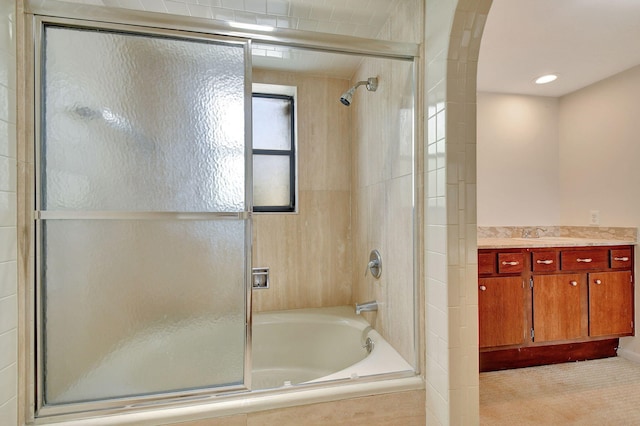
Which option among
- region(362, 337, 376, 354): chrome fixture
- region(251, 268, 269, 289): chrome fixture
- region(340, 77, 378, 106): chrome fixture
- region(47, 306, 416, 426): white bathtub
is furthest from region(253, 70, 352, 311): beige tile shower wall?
region(47, 306, 416, 426): white bathtub

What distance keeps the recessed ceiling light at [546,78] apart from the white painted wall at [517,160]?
0.91ft

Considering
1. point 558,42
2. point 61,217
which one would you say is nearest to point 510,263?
point 558,42

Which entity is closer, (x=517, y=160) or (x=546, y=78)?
(x=546, y=78)

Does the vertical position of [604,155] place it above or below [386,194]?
above

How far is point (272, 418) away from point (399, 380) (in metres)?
0.56

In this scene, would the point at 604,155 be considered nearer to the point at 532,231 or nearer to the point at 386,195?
the point at 532,231

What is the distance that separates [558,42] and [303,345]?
2.68m

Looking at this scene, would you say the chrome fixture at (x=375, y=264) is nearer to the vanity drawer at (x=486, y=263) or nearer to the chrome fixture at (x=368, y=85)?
the vanity drawer at (x=486, y=263)

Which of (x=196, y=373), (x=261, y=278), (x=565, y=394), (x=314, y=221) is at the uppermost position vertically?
(x=314, y=221)

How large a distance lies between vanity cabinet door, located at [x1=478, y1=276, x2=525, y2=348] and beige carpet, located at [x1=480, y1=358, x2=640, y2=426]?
259mm

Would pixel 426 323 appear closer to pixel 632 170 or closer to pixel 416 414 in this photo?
pixel 416 414

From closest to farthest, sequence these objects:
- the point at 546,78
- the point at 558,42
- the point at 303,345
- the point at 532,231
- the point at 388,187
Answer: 1. the point at 388,187
2. the point at 558,42
3. the point at 303,345
4. the point at 546,78
5. the point at 532,231

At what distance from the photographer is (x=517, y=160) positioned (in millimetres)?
3049

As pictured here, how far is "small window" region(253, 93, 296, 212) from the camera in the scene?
249 cm
